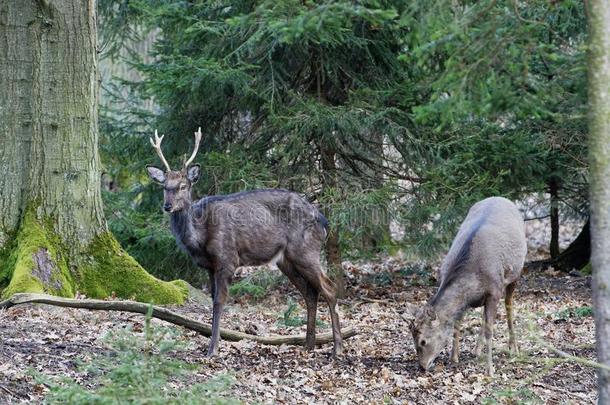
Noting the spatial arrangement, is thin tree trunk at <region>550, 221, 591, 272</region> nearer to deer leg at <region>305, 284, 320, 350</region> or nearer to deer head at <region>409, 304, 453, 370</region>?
deer leg at <region>305, 284, 320, 350</region>

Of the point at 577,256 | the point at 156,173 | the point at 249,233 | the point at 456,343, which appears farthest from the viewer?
the point at 577,256

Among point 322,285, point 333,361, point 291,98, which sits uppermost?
point 291,98

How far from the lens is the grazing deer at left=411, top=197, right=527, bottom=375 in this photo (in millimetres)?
8625

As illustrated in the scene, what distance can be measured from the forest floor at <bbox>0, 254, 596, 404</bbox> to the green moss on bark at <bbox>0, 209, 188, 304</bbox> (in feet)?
1.18

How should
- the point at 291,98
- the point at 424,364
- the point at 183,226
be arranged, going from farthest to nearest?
the point at 291,98
the point at 183,226
the point at 424,364

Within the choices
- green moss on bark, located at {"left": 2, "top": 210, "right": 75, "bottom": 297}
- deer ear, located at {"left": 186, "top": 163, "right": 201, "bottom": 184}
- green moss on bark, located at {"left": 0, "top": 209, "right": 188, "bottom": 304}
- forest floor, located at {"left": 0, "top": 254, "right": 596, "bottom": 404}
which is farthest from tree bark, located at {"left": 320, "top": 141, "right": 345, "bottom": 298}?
green moss on bark, located at {"left": 2, "top": 210, "right": 75, "bottom": 297}

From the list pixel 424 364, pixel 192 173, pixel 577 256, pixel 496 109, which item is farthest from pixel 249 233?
pixel 577 256

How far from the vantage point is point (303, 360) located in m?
8.84

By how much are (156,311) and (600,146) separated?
4618 mm

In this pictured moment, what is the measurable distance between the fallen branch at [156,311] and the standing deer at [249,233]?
0.31 meters

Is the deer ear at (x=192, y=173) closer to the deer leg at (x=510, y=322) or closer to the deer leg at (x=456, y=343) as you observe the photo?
the deer leg at (x=456, y=343)

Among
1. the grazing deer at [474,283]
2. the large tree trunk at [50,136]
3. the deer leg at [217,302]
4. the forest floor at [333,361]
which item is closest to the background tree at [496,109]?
the grazing deer at [474,283]

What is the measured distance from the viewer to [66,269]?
10430 mm

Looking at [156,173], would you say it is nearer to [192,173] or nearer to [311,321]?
[192,173]
